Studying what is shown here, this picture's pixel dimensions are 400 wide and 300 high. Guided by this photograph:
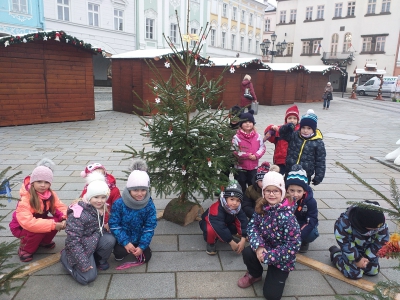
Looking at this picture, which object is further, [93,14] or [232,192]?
[93,14]

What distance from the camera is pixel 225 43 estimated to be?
41406mm

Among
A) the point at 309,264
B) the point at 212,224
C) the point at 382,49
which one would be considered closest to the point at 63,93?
the point at 212,224

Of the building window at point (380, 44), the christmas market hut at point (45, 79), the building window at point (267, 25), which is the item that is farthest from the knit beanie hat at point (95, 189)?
the building window at point (267, 25)

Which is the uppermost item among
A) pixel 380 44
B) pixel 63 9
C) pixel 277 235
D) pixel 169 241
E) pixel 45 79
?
pixel 380 44

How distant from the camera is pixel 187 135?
3.94 meters

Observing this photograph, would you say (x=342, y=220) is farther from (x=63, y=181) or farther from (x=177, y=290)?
(x=63, y=181)

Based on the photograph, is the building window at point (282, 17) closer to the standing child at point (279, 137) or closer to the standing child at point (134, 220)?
the standing child at point (279, 137)

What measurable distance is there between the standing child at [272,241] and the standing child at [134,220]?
1.07m

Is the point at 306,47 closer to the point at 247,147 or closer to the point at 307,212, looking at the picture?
the point at 247,147

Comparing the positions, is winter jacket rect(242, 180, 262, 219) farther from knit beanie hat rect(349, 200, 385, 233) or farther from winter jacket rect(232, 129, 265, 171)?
knit beanie hat rect(349, 200, 385, 233)

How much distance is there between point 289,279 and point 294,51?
50.1 m

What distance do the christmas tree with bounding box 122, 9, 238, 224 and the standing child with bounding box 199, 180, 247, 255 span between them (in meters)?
0.21

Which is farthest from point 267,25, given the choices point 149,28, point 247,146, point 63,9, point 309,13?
point 247,146

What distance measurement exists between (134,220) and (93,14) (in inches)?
1034
